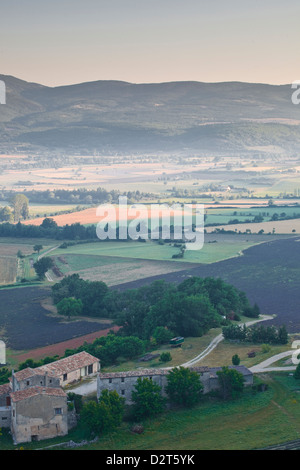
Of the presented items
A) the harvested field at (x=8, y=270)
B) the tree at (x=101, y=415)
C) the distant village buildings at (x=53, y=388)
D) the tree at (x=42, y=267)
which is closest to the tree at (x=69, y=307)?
the tree at (x=42, y=267)

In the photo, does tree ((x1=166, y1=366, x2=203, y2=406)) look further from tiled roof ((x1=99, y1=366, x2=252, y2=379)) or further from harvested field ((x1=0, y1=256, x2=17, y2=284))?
harvested field ((x1=0, y1=256, x2=17, y2=284))

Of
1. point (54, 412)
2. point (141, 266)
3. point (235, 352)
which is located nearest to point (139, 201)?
point (141, 266)

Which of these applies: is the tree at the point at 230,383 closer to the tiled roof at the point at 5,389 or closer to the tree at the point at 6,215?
the tiled roof at the point at 5,389

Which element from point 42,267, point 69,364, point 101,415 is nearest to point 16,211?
point 42,267

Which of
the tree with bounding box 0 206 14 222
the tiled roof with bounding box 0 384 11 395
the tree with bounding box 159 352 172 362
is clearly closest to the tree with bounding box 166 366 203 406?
the tree with bounding box 159 352 172 362

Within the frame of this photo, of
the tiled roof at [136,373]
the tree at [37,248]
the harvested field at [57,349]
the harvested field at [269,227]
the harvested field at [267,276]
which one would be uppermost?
the harvested field at [269,227]

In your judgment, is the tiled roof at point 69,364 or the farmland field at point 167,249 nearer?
the tiled roof at point 69,364
